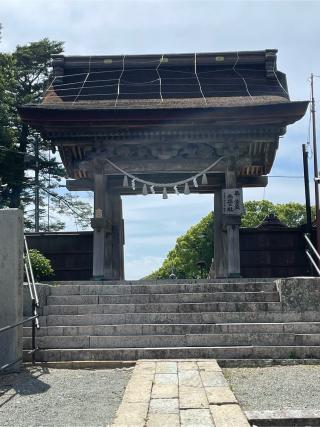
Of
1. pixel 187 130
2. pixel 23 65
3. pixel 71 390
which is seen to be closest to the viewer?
pixel 71 390

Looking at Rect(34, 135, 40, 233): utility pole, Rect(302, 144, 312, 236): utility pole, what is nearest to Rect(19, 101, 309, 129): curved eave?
Rect(302, 144, 312, 236): utility pole

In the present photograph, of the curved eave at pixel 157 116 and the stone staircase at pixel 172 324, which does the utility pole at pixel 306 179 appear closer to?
the curved eave at pixel 157 116

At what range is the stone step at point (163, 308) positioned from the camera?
836cm

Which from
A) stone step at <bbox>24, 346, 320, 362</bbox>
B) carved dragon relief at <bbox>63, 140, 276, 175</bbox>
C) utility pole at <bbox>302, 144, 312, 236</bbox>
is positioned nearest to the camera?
stone step at <bbox>24, 346, 320, 362</bbox>

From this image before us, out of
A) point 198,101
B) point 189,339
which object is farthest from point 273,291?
point 198,101

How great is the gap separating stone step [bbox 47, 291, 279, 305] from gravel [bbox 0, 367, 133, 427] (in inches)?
80.3

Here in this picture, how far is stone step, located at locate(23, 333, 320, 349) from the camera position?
7441mm

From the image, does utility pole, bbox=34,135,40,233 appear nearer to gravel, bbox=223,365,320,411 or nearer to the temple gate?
the temple gate

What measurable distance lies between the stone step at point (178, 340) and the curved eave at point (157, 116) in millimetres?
5835

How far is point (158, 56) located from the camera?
1525cm

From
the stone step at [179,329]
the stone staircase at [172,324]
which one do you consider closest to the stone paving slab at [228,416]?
the stone staircase at [172,324]

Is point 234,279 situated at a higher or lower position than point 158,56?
lower

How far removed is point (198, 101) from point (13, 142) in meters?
13.4

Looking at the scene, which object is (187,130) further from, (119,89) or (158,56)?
(158,56)
